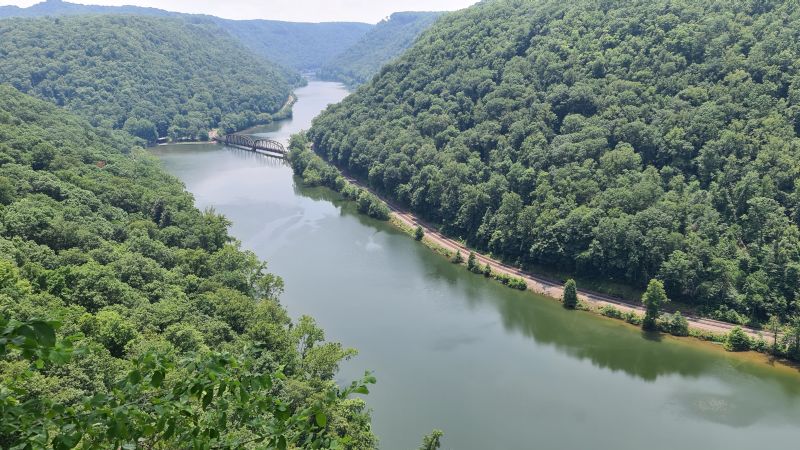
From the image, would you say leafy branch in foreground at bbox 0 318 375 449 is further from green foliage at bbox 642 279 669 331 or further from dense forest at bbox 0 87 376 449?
green foliage at bbox 642 279 669 331

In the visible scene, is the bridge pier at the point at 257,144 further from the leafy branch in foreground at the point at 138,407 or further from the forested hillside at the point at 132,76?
the leafy branch in foreground at the point at 138,407

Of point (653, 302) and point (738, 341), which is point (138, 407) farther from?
point (738, 341)

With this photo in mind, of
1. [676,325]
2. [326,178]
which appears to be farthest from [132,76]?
[676,325]

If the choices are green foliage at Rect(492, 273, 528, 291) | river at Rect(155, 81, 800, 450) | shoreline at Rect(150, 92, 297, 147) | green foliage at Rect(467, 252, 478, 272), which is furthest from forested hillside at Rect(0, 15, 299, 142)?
green foliage at Rect(492, 273, 528, 291)

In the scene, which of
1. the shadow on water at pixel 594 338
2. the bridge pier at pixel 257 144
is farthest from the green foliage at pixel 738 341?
the bridge pier at pixel 257 144

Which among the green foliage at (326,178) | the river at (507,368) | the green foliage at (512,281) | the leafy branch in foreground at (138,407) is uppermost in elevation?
the leafy branch in foreground at (138,407)

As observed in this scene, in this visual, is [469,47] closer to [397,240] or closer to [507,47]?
[507,47]

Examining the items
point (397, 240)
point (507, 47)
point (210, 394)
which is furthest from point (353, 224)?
point (210, 394)
